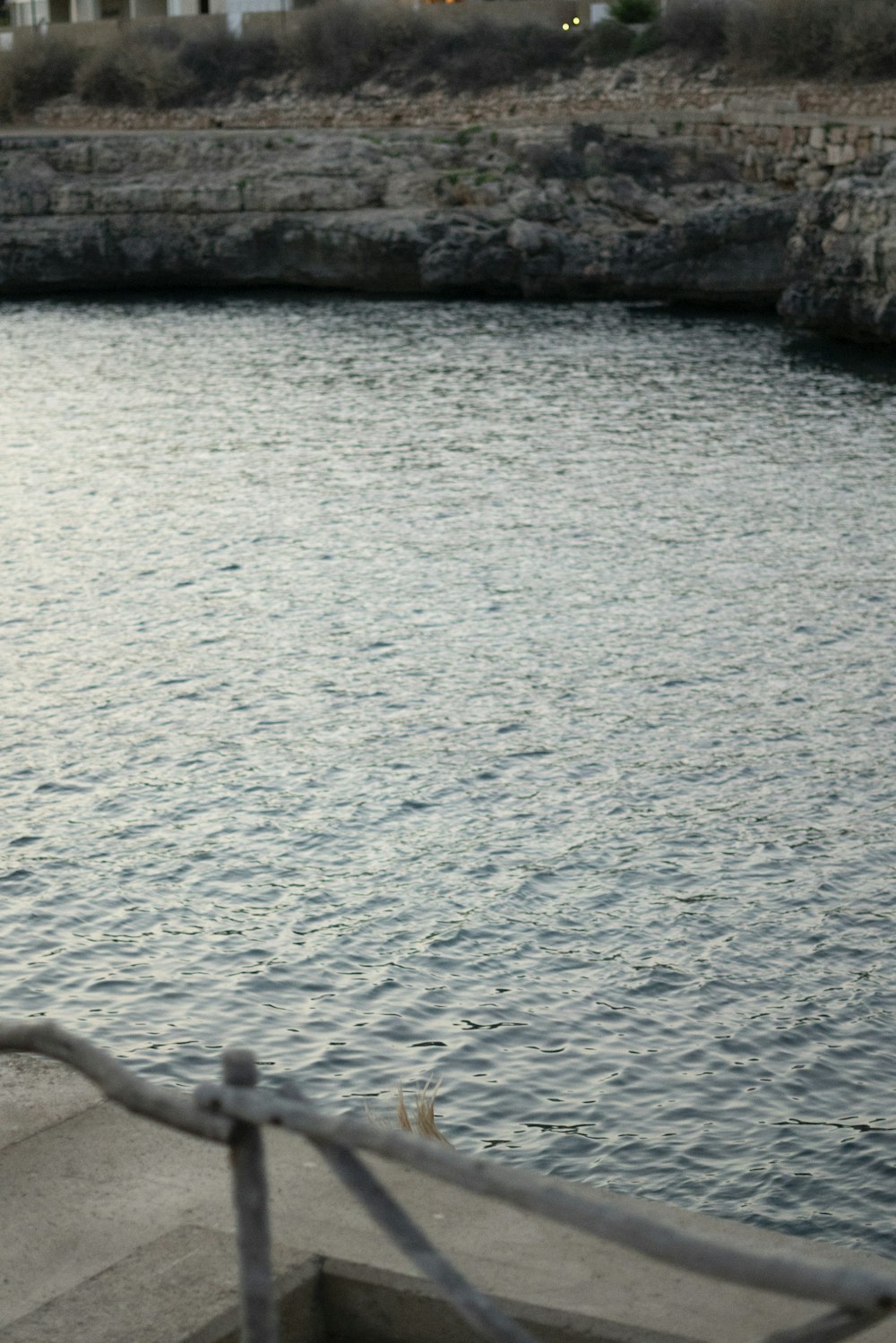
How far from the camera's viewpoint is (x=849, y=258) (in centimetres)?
3553

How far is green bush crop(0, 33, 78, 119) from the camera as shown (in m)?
60.2

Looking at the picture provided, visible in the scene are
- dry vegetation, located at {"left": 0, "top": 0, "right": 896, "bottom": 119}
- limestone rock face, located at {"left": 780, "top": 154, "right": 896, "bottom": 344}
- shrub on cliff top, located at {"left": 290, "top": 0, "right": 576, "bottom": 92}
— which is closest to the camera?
limestone rock face, located at {"left": 780, "top": 154, "right": 896, "bottom": 344}

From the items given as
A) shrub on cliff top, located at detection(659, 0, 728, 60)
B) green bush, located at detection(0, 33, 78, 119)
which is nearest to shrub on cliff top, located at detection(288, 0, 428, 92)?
shrub on cliff top, located at detection(659, 0, 728, 60)

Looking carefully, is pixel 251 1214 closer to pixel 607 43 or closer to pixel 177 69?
pixel 607 43

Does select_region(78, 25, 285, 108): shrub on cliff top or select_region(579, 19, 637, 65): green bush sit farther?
select_region(78, 25, 285, 108): shrub on cliff top

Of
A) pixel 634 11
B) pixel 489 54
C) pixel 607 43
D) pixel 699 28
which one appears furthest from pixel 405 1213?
pixel 634 11

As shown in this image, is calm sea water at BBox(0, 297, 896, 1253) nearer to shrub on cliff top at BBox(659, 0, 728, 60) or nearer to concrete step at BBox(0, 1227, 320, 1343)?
concrete step at BBox(0, 1227, 320, 1343)

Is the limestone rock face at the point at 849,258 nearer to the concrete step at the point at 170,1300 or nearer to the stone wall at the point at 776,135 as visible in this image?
the stone wall at the point at 776,135

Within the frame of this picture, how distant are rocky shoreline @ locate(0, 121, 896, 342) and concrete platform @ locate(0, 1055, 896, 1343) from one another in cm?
3689

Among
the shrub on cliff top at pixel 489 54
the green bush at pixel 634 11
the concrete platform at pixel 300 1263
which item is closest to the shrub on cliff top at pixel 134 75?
the shrub on cliff top at pixel 489 54

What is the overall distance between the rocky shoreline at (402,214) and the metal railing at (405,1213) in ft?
128

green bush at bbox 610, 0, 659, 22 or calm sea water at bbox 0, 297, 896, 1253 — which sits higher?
green bush at bbox 610, 0, 659, 22

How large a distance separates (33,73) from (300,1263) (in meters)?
62.2

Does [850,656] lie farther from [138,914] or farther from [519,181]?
[519,181]
